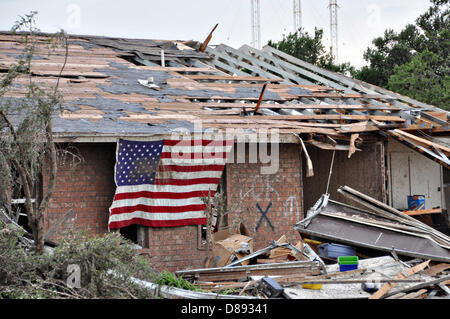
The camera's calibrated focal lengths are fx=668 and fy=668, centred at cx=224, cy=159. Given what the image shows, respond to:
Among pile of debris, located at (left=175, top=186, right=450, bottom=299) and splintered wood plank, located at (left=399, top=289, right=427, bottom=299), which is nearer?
splintered wood plank, located at (left=399, top=289, right=427, bottom=299)

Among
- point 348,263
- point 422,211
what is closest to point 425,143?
point 422,211

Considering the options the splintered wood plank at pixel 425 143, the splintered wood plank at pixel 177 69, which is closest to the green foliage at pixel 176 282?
the splintered wood plank at pixel 425 143

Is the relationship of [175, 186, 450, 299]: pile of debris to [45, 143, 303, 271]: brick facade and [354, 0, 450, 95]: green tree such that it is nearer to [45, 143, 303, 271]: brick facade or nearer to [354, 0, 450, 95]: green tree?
[45, 143, 303, 271]: brick facade

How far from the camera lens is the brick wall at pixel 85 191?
11953 millimetres

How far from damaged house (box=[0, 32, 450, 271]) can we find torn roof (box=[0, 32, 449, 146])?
4 centimetres

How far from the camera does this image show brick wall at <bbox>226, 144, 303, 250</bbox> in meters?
13.4

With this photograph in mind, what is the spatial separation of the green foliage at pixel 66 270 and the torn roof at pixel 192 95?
3.09 meters

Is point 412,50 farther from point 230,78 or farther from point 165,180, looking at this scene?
point 165,180

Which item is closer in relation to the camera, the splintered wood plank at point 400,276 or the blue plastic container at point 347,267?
the splintered wood plank at point 400,276

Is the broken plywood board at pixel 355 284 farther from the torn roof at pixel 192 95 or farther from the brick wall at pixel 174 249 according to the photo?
the torn roof at pixel 192 95

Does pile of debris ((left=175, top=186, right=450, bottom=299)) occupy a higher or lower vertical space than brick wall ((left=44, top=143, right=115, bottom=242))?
lower

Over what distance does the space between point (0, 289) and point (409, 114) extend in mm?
10068

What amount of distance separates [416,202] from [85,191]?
7.89 metres

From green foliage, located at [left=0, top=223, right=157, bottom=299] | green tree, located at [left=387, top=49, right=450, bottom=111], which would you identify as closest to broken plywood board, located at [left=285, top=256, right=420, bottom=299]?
green foliage, located at [left=0, top=223, right=157, bottom=299]
